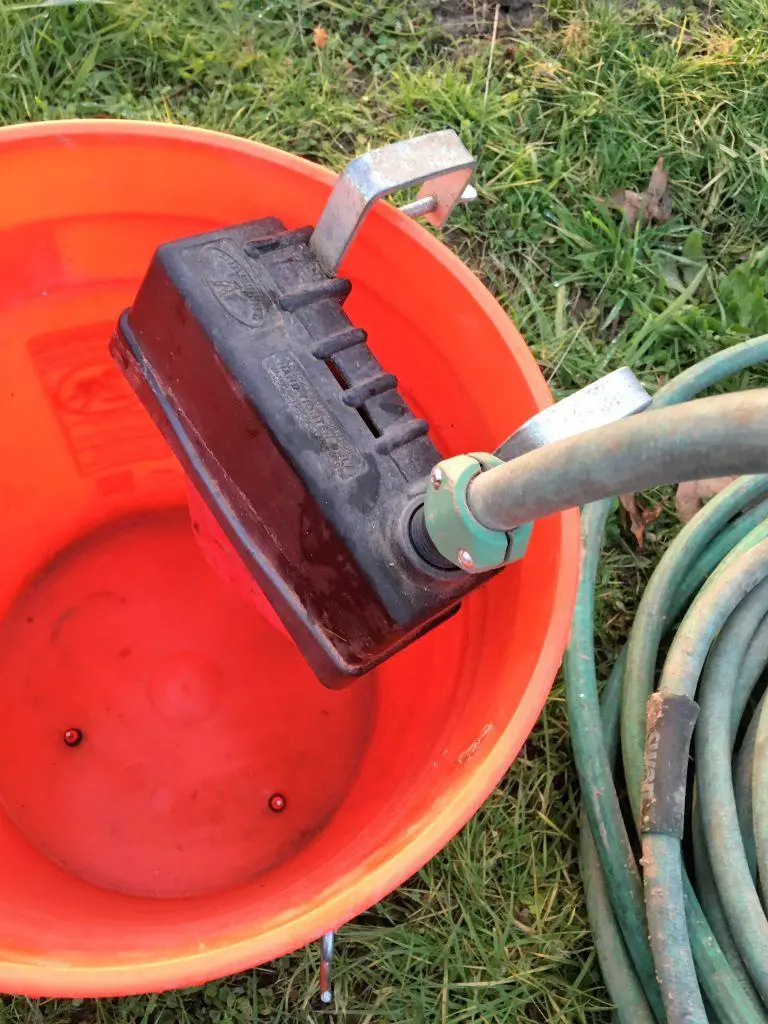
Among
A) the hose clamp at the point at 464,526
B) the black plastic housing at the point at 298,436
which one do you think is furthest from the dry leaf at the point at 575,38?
the hose clamp at the point at 464,526

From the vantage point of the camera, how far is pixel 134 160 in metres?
0.79

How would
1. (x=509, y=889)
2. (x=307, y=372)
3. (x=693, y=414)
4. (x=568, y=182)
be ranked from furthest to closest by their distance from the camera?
(x=568, y=182)
(x=509, y=889)
(x=307, y=372)
(x=693, y=414)

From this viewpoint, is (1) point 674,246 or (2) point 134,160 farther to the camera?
(1) point 674,246

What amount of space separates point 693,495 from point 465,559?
74 centimetres

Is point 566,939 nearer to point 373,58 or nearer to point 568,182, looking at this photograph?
point 568,182

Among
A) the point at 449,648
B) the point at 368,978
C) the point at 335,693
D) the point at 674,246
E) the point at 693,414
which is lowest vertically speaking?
the point at 368,978

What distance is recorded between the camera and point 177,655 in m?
1.13

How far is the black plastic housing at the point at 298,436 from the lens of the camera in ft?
2.28

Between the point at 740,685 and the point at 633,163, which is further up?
the point at 633,163

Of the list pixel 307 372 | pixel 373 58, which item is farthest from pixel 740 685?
pixel 373 58

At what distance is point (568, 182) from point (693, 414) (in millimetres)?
1051

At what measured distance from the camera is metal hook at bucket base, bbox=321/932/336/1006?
0.89 metres

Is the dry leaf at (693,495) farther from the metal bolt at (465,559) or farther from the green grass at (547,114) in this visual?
the metal bolt at (465,559)

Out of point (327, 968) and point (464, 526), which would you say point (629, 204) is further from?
point (327, 968)
